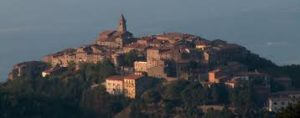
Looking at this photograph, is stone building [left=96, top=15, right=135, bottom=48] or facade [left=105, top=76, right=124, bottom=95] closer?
facade [left=105, top=76, right=124, bottom=95]

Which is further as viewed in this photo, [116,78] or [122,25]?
[122,25]

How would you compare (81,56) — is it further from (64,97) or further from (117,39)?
(64,97)

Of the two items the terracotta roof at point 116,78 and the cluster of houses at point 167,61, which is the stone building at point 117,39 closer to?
the cluster of houses at point 167,61

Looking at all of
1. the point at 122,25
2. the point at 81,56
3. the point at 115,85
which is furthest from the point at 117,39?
the point at 115,85

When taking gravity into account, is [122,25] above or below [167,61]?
above

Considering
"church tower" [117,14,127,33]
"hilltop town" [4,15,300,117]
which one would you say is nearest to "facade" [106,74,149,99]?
"hilltop town" [4,15,300,117]

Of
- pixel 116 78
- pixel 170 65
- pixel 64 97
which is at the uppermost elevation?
pixel 170 65

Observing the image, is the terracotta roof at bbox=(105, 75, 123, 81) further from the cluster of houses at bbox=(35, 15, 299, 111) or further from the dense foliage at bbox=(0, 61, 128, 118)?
the dense foliage at bbox=(0, 61, 128, 118)
